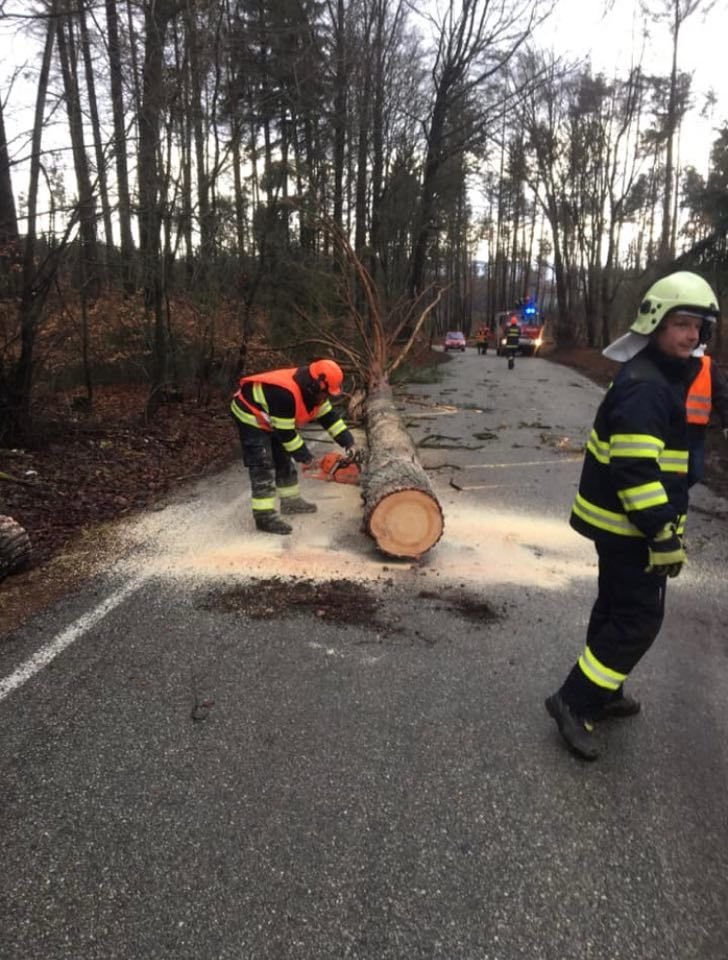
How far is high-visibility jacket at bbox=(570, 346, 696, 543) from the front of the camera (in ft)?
7.50

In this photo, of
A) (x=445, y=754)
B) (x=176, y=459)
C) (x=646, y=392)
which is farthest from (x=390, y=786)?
(x=176, y=459)

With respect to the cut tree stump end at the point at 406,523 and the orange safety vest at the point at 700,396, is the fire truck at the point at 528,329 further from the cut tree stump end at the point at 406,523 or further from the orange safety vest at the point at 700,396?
the orange safety vest at the point at 700,396

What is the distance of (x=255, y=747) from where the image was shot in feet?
8.63

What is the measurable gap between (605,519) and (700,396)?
2.30 ft

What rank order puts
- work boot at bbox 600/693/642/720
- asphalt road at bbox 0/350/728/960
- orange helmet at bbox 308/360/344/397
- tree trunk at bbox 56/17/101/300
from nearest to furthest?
1. asphalt road at bbox 0/350/728/960
2. work boot at bbox 600/693/642/720
3. orange helmet at bbox 308/360/344/397
4. tree trunk at bbox 56/17/101/300

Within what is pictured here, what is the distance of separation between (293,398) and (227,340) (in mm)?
7037

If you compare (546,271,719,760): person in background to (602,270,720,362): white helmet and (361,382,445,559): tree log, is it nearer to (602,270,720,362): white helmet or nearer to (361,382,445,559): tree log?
(602,270,720,362): white helmet

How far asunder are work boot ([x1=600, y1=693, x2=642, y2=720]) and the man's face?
1.60m

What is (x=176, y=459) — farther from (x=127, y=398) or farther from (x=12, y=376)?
(x=127, y=398)

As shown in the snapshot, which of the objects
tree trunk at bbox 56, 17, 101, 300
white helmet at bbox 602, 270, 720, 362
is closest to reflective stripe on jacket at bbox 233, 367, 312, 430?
white helmet at bbox 602, 270, 720, 362

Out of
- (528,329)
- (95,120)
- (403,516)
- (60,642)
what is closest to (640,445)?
(403,516)

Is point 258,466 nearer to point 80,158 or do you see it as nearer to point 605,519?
point 605,519

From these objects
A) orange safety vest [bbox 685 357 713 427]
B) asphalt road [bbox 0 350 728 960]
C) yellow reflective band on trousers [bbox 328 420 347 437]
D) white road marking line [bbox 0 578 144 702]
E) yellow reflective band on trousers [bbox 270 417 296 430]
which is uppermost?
orange safety vest [bbox 685 357 713 427]

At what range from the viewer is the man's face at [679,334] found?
2340mm
